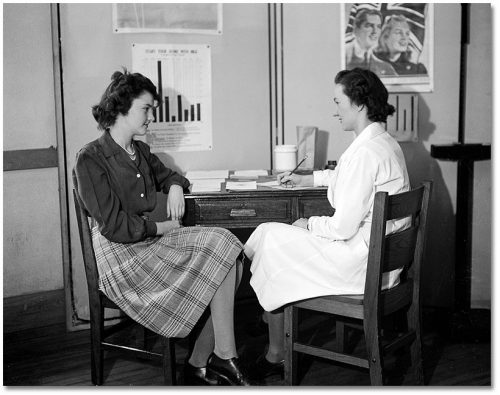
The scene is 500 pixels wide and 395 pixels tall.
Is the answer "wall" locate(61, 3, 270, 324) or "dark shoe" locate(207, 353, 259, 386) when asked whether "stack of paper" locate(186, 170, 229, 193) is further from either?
"dark shoe" locate(207, 353, 259, 386)

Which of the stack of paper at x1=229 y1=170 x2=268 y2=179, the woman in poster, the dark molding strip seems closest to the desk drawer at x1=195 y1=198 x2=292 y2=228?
the stack of paper at x1=229 y1=170 x2=268 y2=179

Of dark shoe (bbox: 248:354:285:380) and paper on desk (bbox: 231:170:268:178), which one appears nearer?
dark shoe (bbox: 248:354:285:380)

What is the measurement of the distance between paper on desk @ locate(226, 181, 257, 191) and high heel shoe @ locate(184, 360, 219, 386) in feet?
2.57

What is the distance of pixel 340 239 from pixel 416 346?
582 mm

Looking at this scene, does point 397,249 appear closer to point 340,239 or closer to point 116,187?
point 340,239

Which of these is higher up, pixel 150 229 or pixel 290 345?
pixel 150 229

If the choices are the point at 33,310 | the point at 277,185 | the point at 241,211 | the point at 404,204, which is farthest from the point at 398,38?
the point at 33,310

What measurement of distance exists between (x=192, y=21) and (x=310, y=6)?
2.10 ft

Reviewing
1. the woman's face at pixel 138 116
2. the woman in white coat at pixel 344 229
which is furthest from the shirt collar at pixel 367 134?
the woman's face at pixel 138 116

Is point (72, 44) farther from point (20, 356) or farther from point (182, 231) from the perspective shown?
point (20, 356)

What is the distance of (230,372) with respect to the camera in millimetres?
2727

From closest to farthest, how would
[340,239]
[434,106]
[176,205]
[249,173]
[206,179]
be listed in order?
[340,239]
[176,205]
[206,179]
[249,173]
[434,106]

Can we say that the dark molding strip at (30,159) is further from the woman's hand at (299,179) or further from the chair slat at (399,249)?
the chair slat at (399,249)

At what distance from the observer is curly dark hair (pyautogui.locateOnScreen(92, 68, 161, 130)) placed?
2.85 metres
